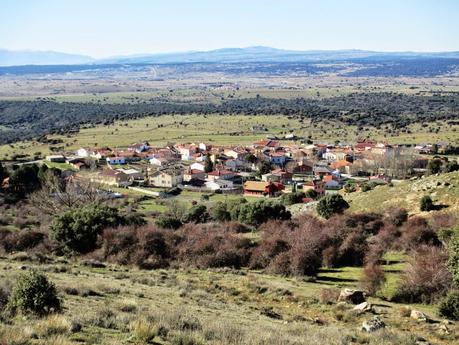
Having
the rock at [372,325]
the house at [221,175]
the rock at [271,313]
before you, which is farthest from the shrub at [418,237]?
the house at [221,175]

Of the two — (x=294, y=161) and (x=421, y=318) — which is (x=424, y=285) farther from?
(x=294, y=161)

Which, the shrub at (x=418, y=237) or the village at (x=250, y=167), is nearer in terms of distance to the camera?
the shrub at (x=418, y=237)

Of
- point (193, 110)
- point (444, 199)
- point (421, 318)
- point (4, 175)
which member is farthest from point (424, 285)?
point (193, 110)

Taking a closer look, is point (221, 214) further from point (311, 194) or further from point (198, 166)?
point (198, 166)

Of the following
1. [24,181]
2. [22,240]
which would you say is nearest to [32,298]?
[22,240]

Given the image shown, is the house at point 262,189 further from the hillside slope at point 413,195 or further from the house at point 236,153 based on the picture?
the house at point 236,153

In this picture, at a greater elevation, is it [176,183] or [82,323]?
[82,323]


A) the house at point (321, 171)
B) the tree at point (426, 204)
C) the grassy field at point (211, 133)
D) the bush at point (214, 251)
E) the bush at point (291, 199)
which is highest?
the tree at point (426, 204)

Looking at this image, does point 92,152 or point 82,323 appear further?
point 92,152
